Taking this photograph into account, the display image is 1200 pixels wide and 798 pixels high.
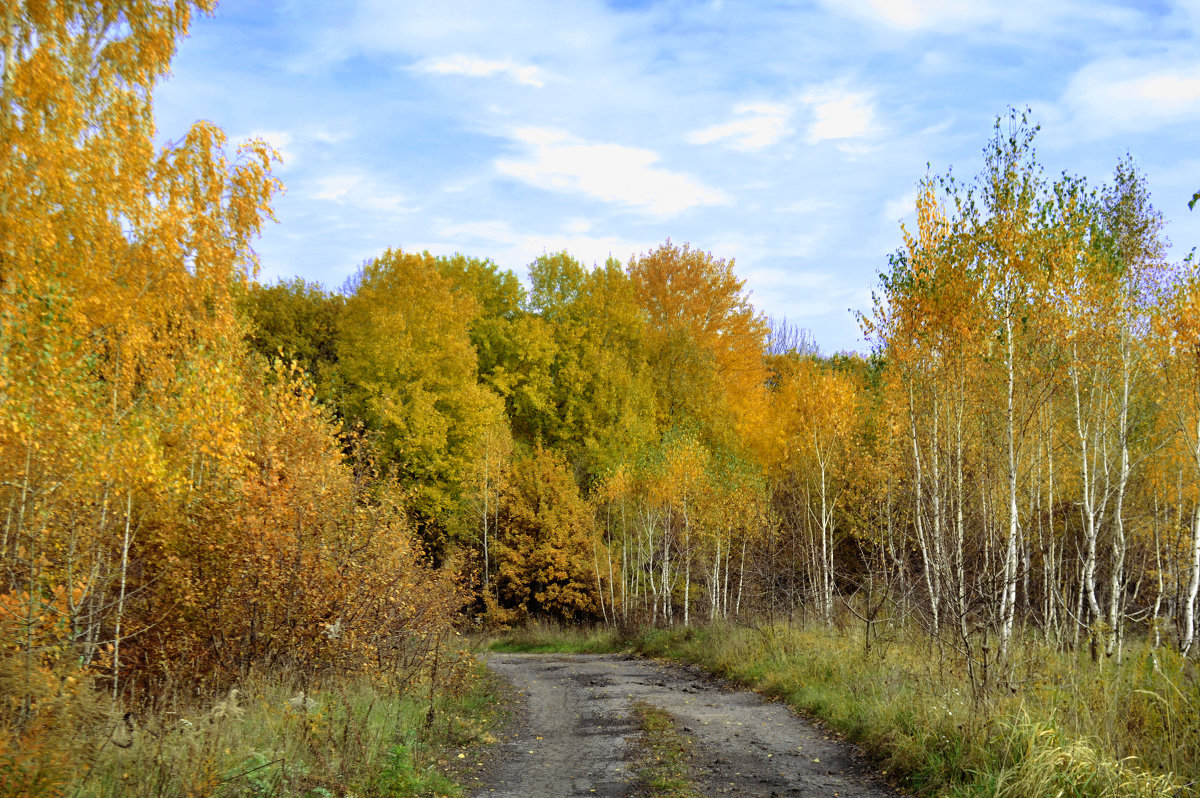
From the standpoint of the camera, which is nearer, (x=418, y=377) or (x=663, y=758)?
(x=663, y=758)

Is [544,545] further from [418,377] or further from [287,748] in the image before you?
[287,748]

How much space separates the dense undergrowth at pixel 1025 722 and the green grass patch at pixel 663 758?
2042 mm

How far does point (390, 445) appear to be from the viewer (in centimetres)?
2889

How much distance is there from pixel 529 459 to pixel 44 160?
23.6 metres

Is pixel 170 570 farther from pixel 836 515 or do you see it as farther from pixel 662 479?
pixel 836 515

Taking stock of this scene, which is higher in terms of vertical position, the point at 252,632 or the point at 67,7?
the point at 67,7

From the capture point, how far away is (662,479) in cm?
2811

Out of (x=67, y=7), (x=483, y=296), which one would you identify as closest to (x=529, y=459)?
(x=483, y=296)

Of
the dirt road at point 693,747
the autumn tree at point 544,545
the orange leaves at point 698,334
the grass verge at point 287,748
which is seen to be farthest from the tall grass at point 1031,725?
the orange leaves at point 698,334

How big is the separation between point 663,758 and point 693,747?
0.71 metres

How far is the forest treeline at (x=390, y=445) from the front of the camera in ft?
29.7

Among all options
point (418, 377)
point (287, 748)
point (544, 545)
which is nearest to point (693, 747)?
point (287, 748)

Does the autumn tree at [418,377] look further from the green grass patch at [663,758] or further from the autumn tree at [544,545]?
the green grass patch at [663,758]

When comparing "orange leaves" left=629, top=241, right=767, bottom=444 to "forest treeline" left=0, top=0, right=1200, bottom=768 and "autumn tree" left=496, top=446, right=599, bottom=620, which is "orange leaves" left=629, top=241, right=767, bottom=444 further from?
"autumn tree" left=496, top=446, right=599, bottom=620
